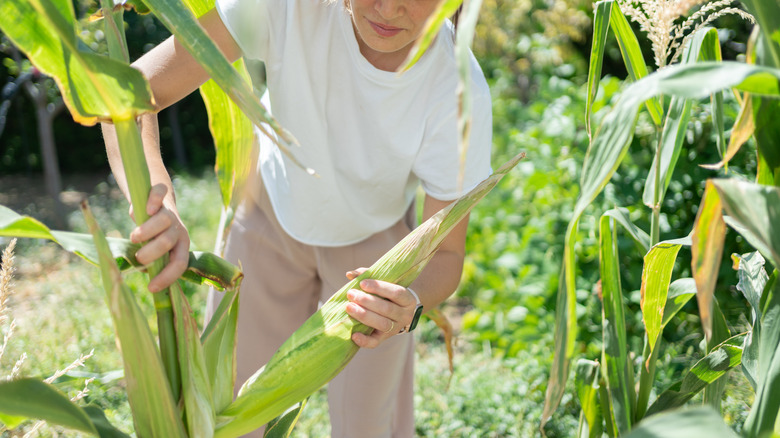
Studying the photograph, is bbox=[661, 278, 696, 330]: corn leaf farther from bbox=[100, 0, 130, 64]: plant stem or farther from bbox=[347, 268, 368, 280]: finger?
bbox=[100, 0, 130, 64]: plant stem

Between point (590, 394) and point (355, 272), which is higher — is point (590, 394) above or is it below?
below

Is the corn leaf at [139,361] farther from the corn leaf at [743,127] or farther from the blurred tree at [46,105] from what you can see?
the blurred tree at [46,105]

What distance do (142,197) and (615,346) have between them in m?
0.95

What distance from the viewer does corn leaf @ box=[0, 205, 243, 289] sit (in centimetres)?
94

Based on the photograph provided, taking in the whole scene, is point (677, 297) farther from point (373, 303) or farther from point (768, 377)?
point (373, 303)

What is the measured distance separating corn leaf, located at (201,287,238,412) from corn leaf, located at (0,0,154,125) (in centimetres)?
38

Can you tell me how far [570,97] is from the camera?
3.10m

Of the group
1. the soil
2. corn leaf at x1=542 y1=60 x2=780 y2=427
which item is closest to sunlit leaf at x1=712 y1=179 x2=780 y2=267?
corn leaf at x1=542 y1=60 x2=780 y2=427

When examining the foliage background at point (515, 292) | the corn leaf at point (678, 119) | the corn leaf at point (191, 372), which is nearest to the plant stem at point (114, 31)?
the corn leaf at point (191, 372)

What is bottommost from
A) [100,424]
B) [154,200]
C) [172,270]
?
[100,424]

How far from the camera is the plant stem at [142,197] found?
0.98m

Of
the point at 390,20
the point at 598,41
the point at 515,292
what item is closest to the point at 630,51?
the point at 598,41

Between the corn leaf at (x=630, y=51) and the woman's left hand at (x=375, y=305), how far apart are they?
62 cm

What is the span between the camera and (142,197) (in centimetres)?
99
